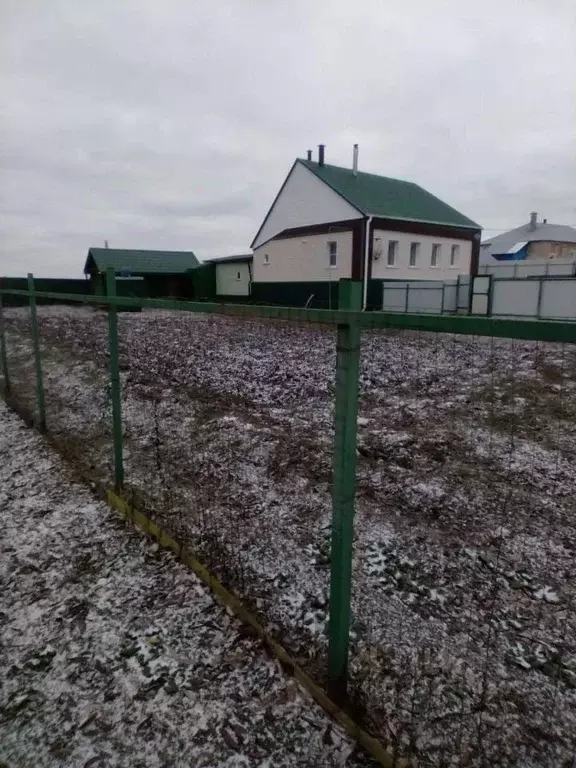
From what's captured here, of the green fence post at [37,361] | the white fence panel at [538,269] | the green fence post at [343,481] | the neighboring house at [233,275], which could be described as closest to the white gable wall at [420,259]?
the white fence panel at [538,269]

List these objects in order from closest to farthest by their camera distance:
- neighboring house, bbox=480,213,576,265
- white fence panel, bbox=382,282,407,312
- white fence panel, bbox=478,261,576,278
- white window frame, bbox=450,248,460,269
Result: white fence panel, bbox=382,282,407,312, white window frame, bbox=450,248,460,269, white fence panel, bbox=478,261,576,278, neighboring house, bbox=480,213,576,265

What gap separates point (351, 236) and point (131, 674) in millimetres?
19720

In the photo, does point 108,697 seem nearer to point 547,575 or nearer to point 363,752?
point 363,752

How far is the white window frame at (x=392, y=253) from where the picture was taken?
2080cm

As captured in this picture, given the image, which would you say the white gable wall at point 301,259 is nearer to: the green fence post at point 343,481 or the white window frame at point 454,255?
the white window frame at point 454,255

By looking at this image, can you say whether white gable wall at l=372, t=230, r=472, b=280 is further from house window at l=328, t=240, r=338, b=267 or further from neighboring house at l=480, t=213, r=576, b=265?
neighboring house at l=480, t=213, r=576, b=265

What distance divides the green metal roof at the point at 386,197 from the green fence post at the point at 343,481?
1930cm

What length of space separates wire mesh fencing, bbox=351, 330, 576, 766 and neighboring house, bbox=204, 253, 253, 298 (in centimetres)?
2283

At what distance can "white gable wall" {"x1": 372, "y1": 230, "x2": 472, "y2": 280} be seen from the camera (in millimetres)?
20344

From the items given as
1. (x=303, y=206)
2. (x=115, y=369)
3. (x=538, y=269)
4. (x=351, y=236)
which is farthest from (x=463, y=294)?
(x=115, y=369)

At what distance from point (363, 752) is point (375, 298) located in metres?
19.5

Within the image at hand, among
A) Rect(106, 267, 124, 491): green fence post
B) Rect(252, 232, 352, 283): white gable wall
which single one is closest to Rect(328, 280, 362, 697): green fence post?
Rect(106, 267, 124, 491): green fence post

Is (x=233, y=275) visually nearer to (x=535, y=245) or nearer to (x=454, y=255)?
(x=454, y=255)

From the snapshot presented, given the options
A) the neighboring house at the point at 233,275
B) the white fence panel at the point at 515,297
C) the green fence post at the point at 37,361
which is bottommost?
the green fence post at the point at 37,361
